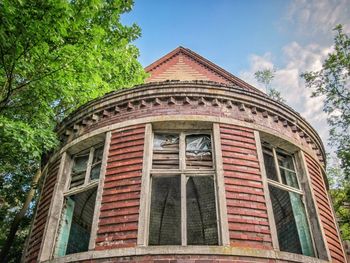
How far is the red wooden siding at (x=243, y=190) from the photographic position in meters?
5.05

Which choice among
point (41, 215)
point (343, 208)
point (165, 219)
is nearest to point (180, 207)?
point (165, 219)

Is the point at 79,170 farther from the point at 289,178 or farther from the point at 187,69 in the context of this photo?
the point at 187,69

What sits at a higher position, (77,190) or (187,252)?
(77,190)

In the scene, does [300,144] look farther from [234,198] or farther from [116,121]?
[116,121]

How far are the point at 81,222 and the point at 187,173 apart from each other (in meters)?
4.55

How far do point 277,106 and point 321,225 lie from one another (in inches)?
112

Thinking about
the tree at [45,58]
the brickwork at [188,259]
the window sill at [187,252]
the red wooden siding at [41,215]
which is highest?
the tree at [45,58]

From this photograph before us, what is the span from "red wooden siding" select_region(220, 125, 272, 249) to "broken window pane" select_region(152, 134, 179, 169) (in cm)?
100

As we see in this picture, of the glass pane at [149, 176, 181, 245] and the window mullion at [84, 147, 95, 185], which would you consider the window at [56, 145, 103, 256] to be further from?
the glass pane at [149, 176, 181, 245]

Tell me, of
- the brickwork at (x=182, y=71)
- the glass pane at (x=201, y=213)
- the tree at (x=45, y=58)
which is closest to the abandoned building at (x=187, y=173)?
the tree at (x=45, y=58)

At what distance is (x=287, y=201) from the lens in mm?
7828

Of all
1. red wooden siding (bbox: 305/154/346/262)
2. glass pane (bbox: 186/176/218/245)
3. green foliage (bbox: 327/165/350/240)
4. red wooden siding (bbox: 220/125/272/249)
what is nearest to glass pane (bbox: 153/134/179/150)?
red wooden siding (bbox: 220/125/272/249)

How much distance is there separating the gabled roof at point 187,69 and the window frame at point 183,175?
7163 mm

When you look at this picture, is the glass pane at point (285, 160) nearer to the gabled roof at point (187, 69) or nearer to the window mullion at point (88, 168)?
the window mullion at point (88, 168)
